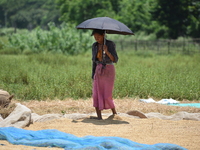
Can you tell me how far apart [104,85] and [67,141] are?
1.90 m

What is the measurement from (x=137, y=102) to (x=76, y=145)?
4153 millimetres

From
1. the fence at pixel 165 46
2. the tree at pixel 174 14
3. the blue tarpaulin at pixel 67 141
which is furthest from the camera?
the tree at pixel 174 14

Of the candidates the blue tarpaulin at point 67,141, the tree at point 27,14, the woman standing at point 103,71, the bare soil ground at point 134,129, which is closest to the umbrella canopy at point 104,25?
the woman standing at point 103,71

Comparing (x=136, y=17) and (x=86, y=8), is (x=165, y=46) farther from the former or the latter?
(x=86, y=8)

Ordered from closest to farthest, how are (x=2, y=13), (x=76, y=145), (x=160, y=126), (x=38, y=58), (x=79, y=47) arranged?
(x=76, y=145) → (x=160, y=126) → (x=38, y=58) → (x=79, y=47) → (x=2, y=13)

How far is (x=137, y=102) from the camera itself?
9.05 m

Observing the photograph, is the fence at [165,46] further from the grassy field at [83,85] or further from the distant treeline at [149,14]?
the grassy field at [83,85]

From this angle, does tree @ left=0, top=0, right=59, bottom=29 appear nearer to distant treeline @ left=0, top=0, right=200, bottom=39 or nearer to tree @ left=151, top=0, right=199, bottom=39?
distant treeline @ left=0, top=0, right=200, bottom=39

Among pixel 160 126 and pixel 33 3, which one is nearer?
pixel 160 126

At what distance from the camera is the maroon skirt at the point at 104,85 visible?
6.84 metres

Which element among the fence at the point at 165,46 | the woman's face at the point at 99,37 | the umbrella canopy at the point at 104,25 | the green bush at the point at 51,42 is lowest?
the fence at the point at 165,46

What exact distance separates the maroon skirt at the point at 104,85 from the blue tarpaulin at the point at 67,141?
4.23ft

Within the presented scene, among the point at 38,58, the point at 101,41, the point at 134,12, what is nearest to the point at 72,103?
the point at 101,41

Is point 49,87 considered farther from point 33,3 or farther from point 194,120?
point 33,3
